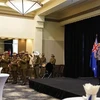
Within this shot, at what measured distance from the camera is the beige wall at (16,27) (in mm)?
10484

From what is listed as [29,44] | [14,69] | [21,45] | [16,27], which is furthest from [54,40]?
[14,69]

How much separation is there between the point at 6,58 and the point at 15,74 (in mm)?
831

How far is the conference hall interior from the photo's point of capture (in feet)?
29.8

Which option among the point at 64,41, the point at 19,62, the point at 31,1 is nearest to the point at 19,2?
the point at 31,1

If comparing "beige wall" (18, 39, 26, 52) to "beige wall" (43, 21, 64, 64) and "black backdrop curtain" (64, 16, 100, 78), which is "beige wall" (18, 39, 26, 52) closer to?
"beige wall" (43, 21, 64, 64)

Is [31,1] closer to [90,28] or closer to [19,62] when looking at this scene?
[19,62]

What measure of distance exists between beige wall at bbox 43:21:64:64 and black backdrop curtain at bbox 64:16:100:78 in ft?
1.05

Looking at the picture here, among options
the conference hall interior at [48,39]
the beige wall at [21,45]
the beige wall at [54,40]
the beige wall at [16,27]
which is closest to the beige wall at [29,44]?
the conference hall interior at [48,39]

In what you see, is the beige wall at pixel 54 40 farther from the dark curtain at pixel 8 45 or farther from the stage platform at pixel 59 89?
the stage platform at pixel 59 89

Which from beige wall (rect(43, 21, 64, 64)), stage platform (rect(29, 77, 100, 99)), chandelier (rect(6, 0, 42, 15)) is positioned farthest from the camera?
beige wall (rect(43, 21, 64, 64))

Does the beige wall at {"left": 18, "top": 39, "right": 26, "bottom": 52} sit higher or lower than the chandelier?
lower

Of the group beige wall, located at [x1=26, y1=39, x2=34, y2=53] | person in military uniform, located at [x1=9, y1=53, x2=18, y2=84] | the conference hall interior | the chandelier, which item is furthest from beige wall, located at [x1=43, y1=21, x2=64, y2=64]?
the chandelier

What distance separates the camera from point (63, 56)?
1226cm

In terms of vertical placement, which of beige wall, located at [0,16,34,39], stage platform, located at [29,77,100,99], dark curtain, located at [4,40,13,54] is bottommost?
stage platform, located at [29,77,100,99]
